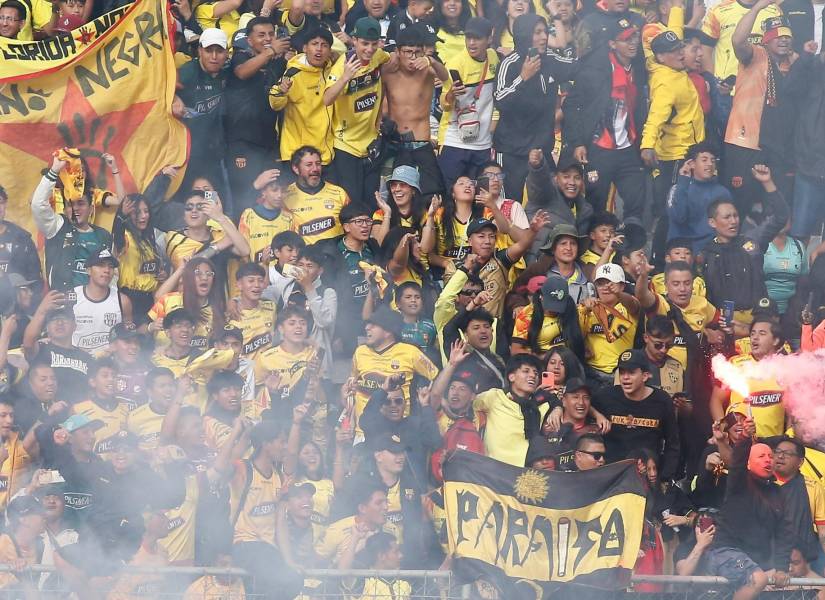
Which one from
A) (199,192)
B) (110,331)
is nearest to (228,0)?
(199,192)

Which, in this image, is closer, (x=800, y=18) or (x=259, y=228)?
(x=259, y=228)

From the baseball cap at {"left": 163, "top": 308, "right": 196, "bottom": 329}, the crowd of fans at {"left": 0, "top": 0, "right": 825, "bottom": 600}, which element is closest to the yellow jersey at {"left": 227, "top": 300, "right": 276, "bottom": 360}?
the crowd of fans at {"left": 0, "top": 0, "right": 825, "bottom": 600}

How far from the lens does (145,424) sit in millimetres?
11547

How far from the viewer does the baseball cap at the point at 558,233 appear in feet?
42.1

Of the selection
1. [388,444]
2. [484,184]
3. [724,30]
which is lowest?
[388,444]

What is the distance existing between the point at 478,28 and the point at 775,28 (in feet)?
7.07

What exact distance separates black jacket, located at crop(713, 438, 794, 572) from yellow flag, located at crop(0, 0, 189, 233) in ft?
15.0

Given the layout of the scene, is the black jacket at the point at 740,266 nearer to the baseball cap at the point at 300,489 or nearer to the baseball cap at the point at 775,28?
the baseball cap at the point at 775,28

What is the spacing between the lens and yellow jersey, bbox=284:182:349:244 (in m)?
13.0

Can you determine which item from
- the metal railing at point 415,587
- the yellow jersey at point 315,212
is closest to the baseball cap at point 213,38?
the yellow jersey at point 315,212

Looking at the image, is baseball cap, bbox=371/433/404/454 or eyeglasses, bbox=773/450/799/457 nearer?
eyeglasses, bbox=773/450/799/457

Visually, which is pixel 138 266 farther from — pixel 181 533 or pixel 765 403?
pixel 765 403

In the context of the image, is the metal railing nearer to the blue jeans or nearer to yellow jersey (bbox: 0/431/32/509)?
yellow jersey (bbox: 0/431/32/509)

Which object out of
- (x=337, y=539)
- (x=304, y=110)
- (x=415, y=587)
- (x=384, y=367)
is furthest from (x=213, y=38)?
(x=415, y=587)
